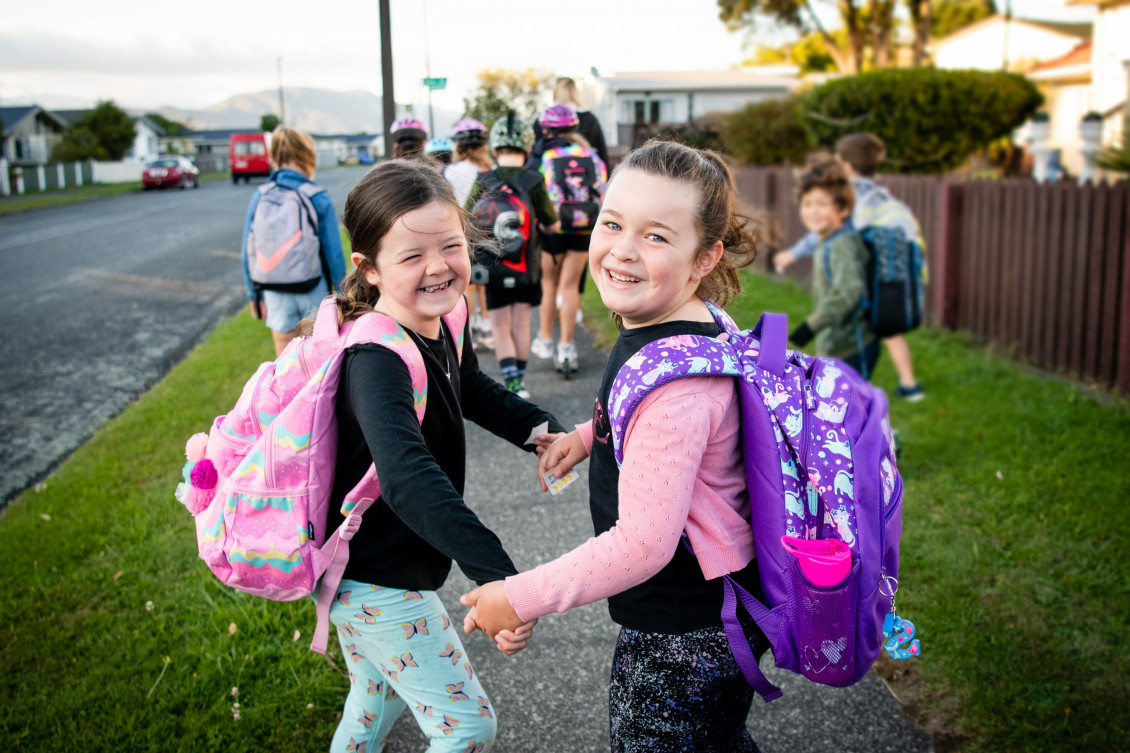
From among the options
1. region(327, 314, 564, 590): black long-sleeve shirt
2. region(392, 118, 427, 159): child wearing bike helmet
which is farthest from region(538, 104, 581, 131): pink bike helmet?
region(327, 314, 564, 590): black long-sleeve shirt

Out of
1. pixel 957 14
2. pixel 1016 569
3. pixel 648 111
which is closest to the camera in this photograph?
pixel 1016 569

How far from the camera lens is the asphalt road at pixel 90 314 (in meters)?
6.51

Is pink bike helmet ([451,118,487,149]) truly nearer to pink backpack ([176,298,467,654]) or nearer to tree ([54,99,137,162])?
pink backpack ([176,298,467,654])

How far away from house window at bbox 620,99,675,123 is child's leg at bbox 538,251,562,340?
39365 mm

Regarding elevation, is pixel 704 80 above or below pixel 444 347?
above

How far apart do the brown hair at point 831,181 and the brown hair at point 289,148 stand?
9.97 feet

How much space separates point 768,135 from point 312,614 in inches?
751

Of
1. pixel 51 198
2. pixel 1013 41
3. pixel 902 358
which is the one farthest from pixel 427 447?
pixel 1013 41

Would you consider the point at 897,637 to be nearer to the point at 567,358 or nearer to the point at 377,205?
the point at 377,205

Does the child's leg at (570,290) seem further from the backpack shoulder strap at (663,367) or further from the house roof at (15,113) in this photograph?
the house roof at (15,113)

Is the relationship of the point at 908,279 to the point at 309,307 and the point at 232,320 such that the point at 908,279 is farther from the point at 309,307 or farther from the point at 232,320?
the point at 232,320

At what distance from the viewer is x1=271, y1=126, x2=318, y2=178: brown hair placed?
5.61 metres

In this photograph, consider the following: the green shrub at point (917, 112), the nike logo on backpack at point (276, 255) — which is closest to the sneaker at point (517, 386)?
the nike logo on backpack at point (276, 255)

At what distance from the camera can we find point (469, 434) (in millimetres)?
5766
